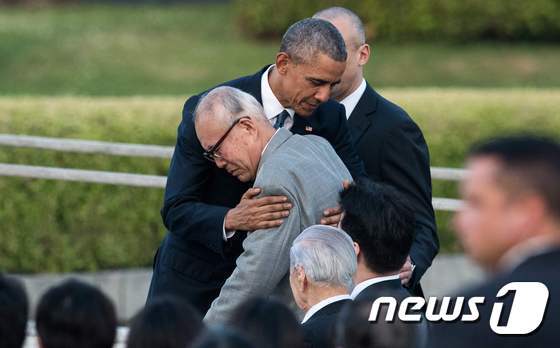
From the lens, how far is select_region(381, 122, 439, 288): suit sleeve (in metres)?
4.87

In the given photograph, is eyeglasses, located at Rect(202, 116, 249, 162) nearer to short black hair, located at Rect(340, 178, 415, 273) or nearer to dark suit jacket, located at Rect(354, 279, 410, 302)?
short black hair, located at Rect(340, 178, 415, 273)

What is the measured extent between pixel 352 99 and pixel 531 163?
2480mm

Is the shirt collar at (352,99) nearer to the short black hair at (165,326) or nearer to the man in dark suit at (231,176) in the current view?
the man in dark suit at (231,176)

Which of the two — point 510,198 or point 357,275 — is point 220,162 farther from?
point 510,198

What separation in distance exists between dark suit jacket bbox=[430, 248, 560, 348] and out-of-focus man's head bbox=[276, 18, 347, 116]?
174 cm

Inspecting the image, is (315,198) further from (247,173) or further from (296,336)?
(296,336)

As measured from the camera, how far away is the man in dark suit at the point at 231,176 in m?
4.35

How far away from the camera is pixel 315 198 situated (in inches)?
165

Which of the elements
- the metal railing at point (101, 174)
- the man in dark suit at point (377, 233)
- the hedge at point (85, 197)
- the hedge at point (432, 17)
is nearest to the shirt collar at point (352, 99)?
the man in dark suit at point (377, 233)

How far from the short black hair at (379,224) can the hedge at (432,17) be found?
36.1 feet

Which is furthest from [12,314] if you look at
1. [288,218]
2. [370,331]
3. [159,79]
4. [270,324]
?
[159,79]

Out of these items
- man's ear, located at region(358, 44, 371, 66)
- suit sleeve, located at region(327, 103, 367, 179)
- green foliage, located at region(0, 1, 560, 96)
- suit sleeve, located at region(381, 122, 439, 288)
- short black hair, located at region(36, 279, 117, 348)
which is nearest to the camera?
short black hair, located at region(36, 279, 117, 348)

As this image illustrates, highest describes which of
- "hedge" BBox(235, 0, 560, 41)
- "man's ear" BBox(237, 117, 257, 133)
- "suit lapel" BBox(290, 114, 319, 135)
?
"man's ear" BBox(237, 117, 257, 133)

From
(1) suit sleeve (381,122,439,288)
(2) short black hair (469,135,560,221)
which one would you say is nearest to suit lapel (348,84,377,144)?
(1) suit sleeve (381,122,439,288)
